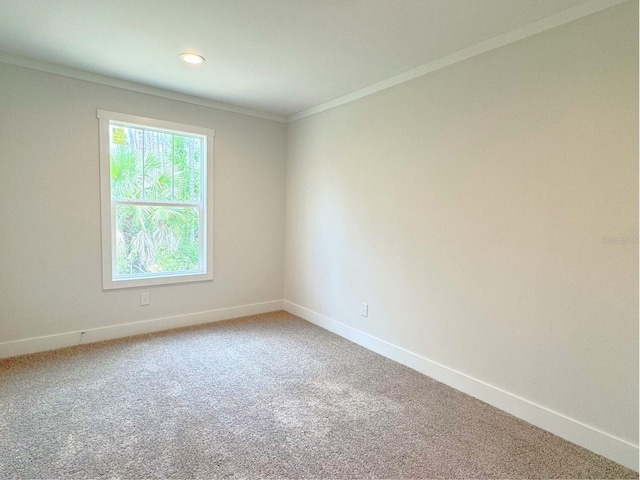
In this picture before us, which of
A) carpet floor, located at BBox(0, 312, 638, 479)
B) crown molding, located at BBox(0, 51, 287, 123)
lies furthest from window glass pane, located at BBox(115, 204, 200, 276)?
crown molding, located at BBox(0, 51, 287, 123)

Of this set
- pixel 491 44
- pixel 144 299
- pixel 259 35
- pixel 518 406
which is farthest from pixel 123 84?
pixel 518 406

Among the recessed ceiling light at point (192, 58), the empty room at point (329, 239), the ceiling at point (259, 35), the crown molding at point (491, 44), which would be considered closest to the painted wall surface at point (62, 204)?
the empty room at point (329, 239)

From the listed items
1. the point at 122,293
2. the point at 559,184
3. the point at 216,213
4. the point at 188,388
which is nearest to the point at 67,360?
the point at 122,293

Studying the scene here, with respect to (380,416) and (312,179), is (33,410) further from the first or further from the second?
(312,179)

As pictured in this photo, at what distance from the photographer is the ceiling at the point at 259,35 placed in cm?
206

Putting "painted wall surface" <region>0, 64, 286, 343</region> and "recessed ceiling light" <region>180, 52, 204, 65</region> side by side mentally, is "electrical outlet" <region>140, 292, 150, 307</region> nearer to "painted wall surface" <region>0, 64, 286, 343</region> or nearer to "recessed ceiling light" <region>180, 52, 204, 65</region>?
"painted wall surface" <region>0, 64, 286, 343</region>

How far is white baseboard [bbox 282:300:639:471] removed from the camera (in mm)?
1882

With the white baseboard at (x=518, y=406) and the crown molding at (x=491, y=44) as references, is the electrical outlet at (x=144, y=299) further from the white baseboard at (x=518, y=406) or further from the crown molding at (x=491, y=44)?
the crown molding at (x=491, y=44)

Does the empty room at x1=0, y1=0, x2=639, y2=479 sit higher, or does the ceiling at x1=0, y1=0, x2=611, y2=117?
the ceiling at x1=0, y1=0, x2=611, y2=117

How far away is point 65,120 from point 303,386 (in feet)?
9.85

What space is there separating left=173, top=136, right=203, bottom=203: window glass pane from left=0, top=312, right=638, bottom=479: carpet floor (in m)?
1.65

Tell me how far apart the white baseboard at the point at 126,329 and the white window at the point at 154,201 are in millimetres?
412

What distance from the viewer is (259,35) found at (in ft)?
7.82

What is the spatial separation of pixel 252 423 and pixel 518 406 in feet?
5.50
